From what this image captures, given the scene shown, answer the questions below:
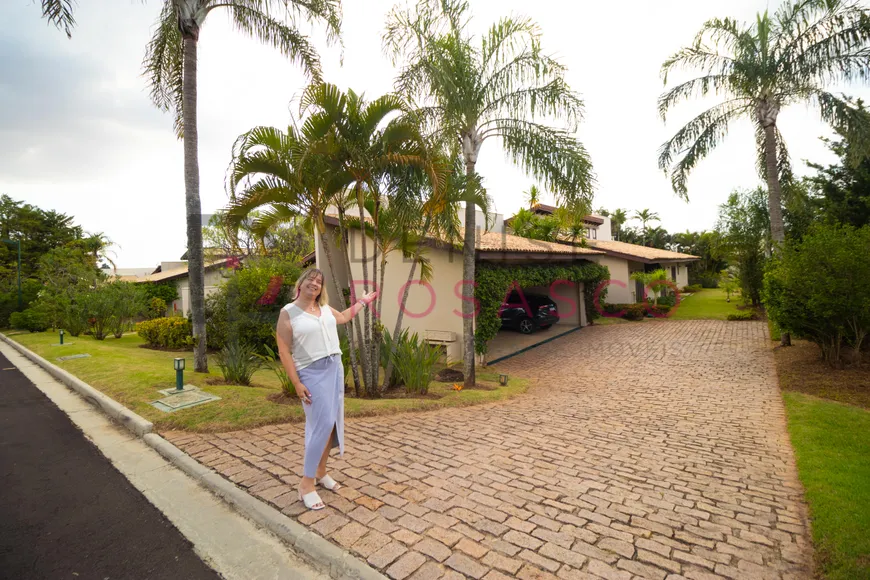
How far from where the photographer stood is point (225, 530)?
10.6 feet

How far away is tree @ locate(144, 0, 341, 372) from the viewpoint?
863 centimetres

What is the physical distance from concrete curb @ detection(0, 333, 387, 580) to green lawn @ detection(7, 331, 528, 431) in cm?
25

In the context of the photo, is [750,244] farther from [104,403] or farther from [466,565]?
[104,403]

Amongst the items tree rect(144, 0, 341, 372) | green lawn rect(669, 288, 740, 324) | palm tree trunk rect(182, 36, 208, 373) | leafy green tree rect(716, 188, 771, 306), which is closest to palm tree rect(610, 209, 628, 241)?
green lawn rect(669, 288, 740, 324)

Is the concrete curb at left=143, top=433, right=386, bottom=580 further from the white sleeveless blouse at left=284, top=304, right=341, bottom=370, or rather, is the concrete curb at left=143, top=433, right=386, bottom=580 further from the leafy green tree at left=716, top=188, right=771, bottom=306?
the leafy green tree at left=716, top=188, right=771, bottom=306

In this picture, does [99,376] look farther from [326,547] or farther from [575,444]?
[575,444]

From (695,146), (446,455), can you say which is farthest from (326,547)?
(695,146)

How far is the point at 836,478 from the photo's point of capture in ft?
13.2

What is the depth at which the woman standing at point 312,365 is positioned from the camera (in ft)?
10.9

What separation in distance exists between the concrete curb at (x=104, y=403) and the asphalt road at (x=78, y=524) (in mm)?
526

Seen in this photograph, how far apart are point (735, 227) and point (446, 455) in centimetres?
2255

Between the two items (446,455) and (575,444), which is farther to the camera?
(575,444)

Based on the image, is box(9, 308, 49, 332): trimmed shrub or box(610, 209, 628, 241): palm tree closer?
→ box(9, 308, 49, 332): trimmed shrub

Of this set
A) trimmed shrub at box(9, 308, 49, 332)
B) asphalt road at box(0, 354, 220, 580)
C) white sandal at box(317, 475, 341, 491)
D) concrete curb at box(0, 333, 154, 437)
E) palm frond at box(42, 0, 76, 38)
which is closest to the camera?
asphalt road at box(0, 354, 220, 580)
